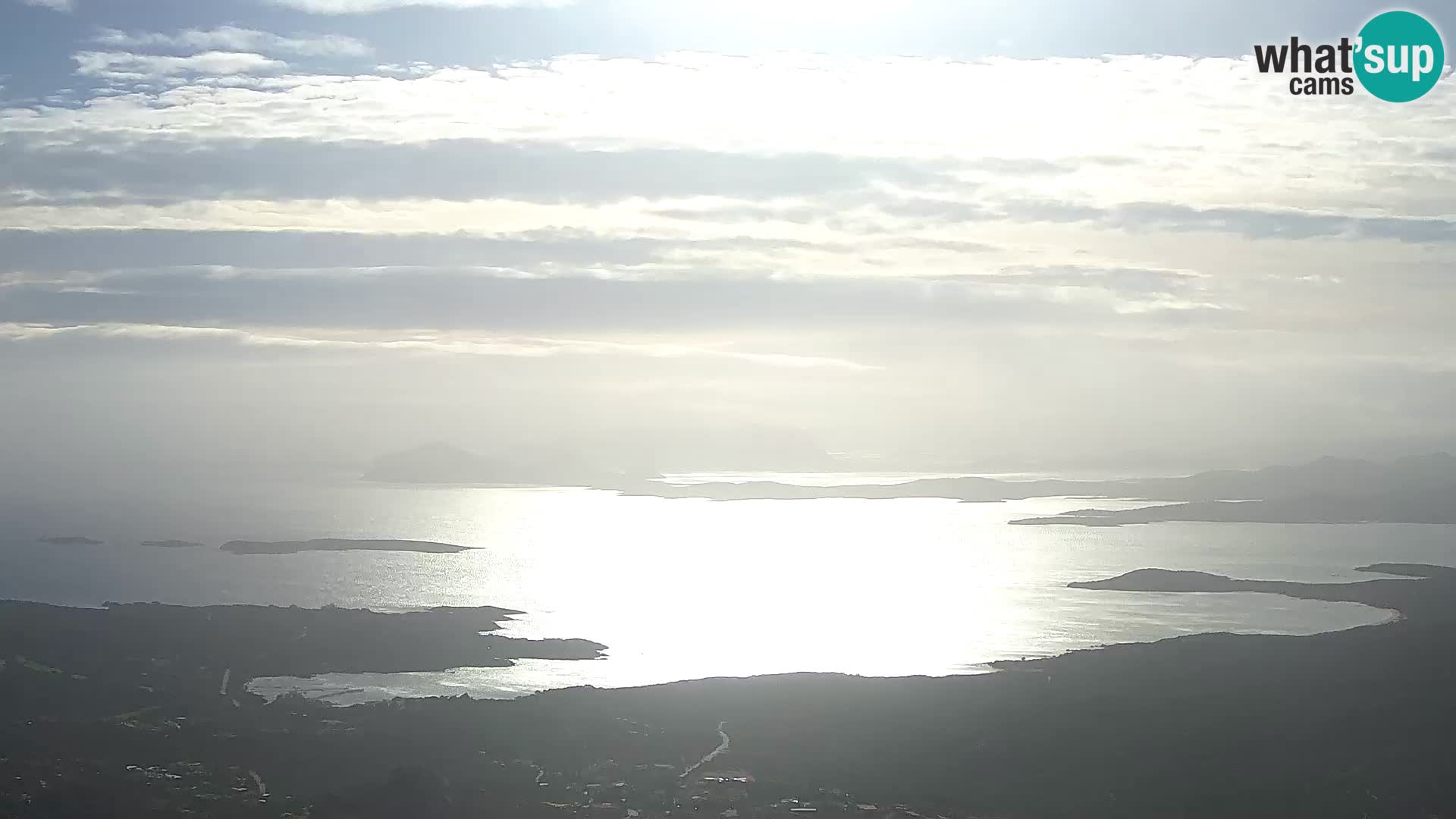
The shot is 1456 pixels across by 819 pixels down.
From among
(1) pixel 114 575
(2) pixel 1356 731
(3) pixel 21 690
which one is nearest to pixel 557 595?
(1) pixel 114 575

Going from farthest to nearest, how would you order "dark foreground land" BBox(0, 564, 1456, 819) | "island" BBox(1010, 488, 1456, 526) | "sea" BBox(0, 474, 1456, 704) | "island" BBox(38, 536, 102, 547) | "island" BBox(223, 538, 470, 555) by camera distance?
"island" BBox(1010, 488, 1456, 526), "island" BBox(38, 536, 102, 547), "island" BBox(223, 538, 470, 555), "sea" BBox(0, 474, 1456, 704), "dark foreground land" BBox(0, 564, 1456, 819)

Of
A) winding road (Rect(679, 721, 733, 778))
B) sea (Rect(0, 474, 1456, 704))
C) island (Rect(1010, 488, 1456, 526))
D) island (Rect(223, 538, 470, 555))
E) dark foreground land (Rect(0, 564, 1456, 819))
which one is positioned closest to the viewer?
dark foreground land (Rect(0, 564, 1456, 819))

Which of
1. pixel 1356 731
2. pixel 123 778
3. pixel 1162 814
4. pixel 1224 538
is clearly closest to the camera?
pixel 1162 814

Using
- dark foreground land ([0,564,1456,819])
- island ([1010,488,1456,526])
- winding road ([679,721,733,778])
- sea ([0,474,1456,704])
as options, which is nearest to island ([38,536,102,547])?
sea ([0,474,1456,704])

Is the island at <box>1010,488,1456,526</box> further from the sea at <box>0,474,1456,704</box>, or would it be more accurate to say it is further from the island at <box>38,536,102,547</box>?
the island at <box>38,536,102,547</box>

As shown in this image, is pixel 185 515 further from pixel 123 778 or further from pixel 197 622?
pixel 123 778

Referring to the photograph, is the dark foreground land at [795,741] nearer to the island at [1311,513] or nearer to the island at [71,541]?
the island at [71,541]
